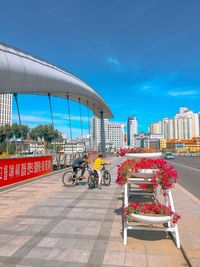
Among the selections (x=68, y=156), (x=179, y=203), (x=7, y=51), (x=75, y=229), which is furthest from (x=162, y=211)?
(x=68, y=156)

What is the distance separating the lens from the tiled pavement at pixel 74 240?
378cm

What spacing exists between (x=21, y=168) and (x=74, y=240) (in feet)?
26.1

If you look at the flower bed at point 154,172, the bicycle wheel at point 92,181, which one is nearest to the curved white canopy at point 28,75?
the bicycle wheel at point 92,181

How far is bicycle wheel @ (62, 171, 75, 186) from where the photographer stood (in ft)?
38.5

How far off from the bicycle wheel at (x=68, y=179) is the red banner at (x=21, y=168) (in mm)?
1936

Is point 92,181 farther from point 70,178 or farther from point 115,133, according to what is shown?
point 115,133

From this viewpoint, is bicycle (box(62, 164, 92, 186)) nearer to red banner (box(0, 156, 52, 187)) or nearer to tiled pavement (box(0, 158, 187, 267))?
red banner (box(0, 156, 52, 187))

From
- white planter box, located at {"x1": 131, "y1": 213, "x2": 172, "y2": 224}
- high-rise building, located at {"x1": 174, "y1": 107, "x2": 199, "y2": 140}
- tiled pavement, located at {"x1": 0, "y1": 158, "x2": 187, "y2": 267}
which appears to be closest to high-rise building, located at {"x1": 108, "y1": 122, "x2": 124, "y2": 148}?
high-rise building, located at {"x1": 174, "y1": 107, "x2": 199, "y2": 140}

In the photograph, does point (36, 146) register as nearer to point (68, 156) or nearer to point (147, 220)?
point (68, 156)

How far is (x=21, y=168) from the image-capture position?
11922mm

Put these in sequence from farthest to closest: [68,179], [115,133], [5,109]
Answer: [115,133], [5,109], [68,179]

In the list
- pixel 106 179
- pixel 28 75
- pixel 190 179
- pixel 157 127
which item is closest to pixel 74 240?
pixel 106 179

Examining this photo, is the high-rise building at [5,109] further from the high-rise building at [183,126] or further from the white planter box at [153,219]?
the high-rise building at [183,126]

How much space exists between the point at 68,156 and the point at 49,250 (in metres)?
18.7
